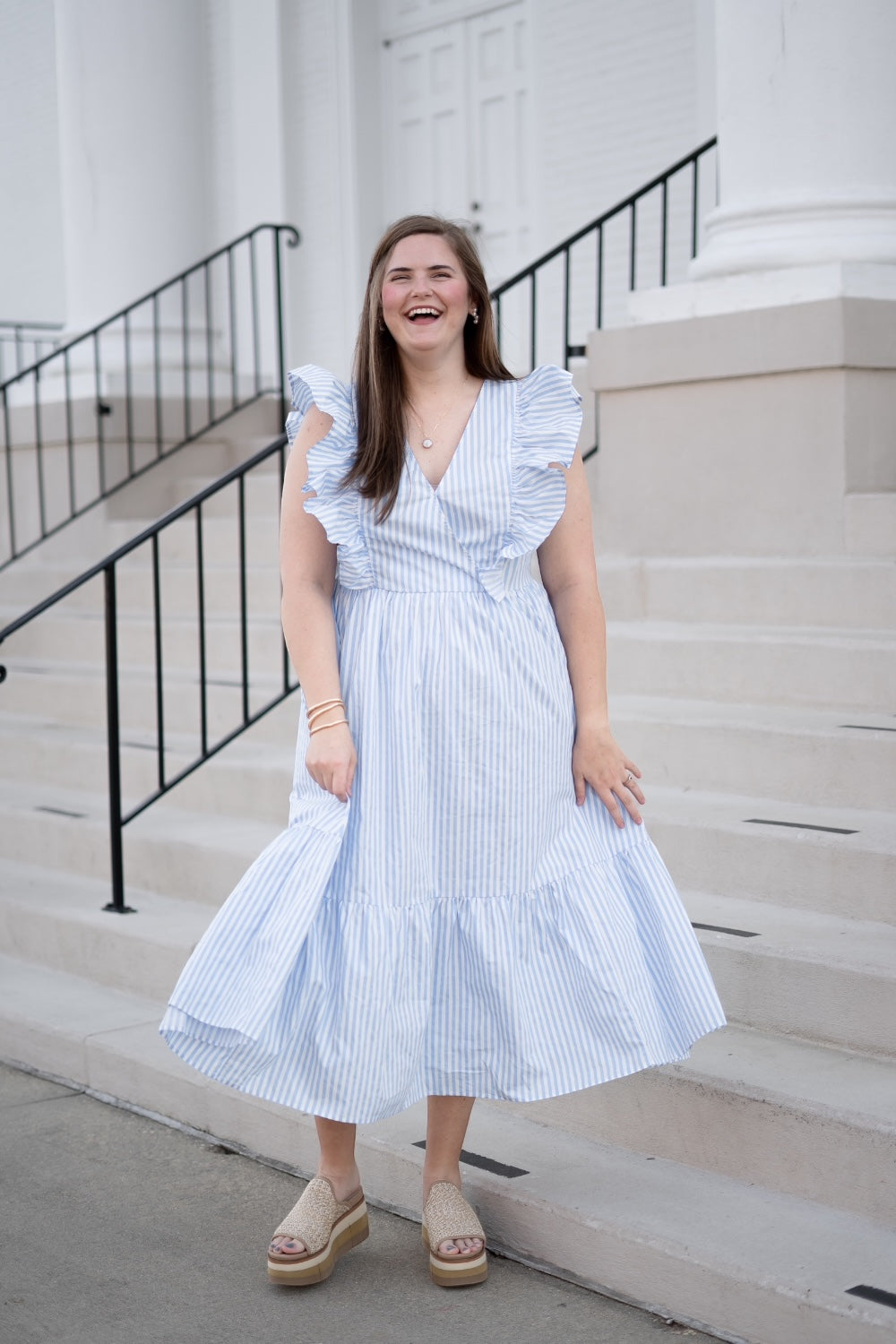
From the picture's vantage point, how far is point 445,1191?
8.99ft

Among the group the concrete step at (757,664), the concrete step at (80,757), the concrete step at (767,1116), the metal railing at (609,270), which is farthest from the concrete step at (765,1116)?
the metal railing at (609,270)

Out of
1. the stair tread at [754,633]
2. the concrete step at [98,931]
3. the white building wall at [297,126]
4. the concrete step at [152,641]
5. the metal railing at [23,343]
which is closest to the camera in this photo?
the concrete step at [98,931]

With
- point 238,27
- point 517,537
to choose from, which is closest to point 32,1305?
point 517,537

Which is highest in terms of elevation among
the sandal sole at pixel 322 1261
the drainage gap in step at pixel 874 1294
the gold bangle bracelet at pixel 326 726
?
the gold bangle bracelet at pixel 326 726

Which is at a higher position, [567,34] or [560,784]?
[567,34]

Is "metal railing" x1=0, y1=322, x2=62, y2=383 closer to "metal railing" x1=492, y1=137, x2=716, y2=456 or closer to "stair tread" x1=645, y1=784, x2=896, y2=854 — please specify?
"metal railing" x1=492, y1=137, x2=716, y2=456

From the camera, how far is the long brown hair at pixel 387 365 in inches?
103

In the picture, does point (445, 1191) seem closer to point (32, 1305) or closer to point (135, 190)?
point (32, 1305)

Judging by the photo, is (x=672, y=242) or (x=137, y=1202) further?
(x=672, y=242)

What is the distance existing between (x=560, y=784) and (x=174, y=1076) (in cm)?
146

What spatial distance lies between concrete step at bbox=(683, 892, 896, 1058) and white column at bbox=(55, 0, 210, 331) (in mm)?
6344

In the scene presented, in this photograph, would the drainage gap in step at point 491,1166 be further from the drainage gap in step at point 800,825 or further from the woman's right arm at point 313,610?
the drainage gap in step at point 800,825

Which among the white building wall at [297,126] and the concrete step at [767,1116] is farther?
the white building wall at [297,126]

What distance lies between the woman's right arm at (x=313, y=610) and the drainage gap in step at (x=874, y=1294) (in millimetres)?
1075
